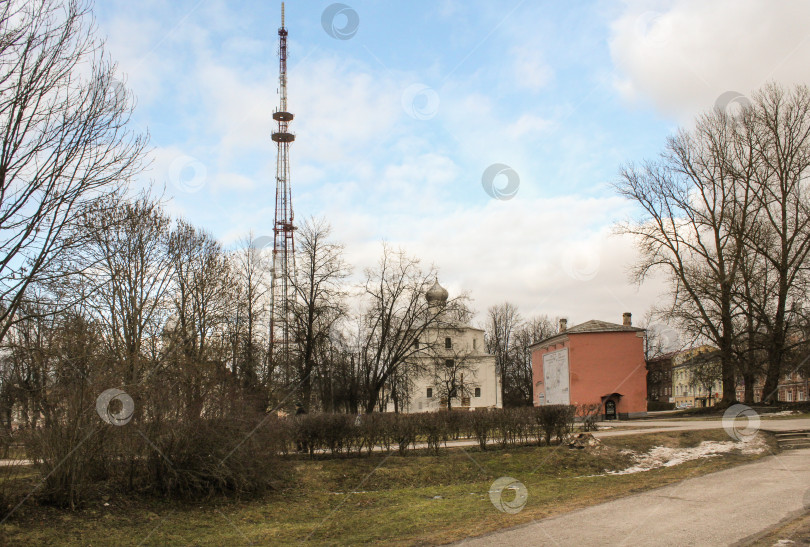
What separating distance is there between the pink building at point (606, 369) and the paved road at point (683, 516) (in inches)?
1171

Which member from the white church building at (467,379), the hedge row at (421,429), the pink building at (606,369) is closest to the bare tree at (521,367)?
the white church building at (467,379)

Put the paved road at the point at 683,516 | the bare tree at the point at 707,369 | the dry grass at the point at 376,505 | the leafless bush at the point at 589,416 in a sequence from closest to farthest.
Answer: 1. the paved road at the point at 683,516
2. the dry grass at the point at 376,505
3. the leafless bush at the point at 589,416
4. the bare tree at the point at 707,369

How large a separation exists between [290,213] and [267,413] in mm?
25797

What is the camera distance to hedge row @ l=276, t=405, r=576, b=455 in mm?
18297

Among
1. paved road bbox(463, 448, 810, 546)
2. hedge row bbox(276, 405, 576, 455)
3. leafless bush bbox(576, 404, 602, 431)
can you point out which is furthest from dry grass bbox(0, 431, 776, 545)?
leafless bush bbox(576, 404, 602, 431)

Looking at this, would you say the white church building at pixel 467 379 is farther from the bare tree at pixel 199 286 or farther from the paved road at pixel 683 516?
the paved road at pixel 683 516

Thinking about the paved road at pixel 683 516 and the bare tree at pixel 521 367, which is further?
the bare tree at pixel 521 367

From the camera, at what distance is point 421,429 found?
19.1 meters

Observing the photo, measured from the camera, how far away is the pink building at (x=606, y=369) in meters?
40.6

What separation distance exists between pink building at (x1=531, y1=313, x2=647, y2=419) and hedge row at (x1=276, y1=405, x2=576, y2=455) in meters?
21.6

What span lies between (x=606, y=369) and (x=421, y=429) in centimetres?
2572

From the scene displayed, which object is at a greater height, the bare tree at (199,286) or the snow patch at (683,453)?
the bare tree at (199,286)

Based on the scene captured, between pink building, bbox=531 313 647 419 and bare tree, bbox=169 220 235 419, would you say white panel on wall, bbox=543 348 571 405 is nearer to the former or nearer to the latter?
pink building, bbox=531 313 647 419

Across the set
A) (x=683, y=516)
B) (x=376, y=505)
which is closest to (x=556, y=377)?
(x=376, y=505)
